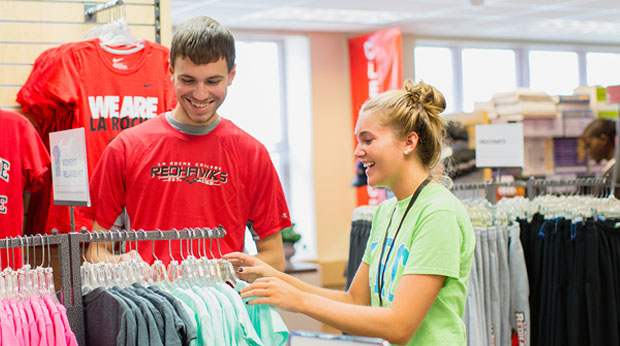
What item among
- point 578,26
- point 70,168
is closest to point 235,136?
point 70,168

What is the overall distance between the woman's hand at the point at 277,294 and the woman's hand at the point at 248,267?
0.19 metres

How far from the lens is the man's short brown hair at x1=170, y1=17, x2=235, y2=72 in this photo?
229cm

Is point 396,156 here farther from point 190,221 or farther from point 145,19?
point 145,19

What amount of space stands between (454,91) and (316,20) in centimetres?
257

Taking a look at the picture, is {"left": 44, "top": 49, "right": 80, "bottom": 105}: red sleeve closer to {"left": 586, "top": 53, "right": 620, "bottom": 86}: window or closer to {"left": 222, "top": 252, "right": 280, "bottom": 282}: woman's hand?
{"left": 222, "top": 252, "right": 280, "bottom": 282}: woman's hand

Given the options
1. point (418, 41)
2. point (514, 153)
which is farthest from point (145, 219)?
point (418, 41)

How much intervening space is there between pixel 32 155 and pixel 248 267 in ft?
5.03

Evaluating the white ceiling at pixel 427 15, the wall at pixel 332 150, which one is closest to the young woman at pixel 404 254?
the white ceiling at pixel 427 15

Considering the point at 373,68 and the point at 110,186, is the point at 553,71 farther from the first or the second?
the point at 110,186

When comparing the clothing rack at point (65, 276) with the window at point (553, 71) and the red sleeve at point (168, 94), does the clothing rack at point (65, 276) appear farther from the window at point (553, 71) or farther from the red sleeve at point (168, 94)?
the window at point (553, 71)

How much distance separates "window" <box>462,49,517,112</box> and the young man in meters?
7.47

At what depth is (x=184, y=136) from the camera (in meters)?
2.45

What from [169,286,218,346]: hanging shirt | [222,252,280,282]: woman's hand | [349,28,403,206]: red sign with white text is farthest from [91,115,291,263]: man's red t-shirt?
[349,28,403,206]: red sign with white text

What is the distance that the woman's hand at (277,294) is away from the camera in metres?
1.77
